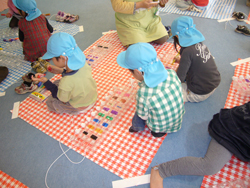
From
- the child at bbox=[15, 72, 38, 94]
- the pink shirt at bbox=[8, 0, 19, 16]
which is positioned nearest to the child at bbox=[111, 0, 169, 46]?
the child at bbox=[15, 72, 38, 94]

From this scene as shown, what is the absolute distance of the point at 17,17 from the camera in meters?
3.27

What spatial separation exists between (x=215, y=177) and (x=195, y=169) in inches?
8.8

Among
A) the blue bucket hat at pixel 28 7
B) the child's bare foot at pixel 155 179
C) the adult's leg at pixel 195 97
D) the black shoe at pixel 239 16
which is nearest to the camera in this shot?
the child's bare foot at pixel 155 179

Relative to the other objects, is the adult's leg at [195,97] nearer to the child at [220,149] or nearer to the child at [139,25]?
the child at [220,149]

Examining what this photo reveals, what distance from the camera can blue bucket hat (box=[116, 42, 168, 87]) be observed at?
1.22 meters

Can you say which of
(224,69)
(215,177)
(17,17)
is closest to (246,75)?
(224,69)

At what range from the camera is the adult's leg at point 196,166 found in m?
1.32

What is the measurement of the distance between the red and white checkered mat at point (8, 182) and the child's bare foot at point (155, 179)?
116cm

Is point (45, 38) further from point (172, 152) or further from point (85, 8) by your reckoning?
point (172, 152)

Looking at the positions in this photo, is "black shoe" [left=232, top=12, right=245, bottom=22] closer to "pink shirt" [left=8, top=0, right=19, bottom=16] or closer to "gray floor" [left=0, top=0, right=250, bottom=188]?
"gray floor" [left=0, top=0, right=250, bottom=188]

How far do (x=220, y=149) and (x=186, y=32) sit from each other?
3.64 ft

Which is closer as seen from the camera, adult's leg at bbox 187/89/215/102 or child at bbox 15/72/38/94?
adult's leg at bbox 187/89/215/102

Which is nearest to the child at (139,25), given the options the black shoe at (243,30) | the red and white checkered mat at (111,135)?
the red and white checkered mat at (111,135)

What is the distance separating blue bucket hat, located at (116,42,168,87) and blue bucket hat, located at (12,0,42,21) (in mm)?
1938
